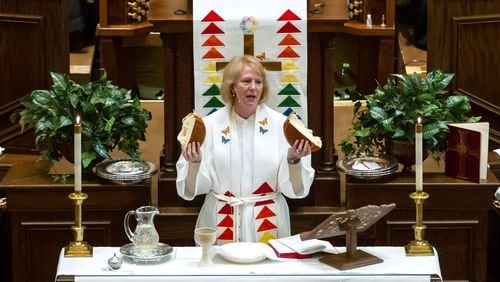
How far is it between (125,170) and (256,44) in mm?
885

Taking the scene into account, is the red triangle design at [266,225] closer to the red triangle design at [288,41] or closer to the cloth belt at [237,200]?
the cloth belt at [237,200]

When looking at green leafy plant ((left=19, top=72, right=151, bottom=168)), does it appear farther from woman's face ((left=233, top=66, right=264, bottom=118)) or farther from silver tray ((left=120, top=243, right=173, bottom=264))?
silver tray ((left=120, top=243, right=173, bottom=264))

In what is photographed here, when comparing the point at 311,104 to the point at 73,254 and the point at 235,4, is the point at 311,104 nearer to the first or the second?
the point at 235,4

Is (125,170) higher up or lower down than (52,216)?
higher up

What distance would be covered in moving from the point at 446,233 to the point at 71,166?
6.83 ft

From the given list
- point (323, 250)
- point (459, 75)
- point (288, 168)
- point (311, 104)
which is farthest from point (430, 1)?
point (323, 250)

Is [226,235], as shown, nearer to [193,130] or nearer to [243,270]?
[193,130]

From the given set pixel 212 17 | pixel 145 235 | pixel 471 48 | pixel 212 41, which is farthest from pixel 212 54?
pixel 471 48

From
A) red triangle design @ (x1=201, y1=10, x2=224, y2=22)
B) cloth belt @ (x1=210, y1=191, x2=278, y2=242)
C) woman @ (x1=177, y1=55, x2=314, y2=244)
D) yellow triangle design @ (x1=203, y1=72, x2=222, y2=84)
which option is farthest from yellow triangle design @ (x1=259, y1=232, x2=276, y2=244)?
red triangle design @ (x1=201, y1=10, x2=224, y2=22)

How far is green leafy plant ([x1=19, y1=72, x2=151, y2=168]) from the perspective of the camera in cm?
603

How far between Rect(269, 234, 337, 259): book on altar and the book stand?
0.05m

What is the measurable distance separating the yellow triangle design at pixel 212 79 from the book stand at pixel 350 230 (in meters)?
1.48

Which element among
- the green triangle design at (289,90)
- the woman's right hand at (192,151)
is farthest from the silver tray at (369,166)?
the woman's right hand at (192,151)

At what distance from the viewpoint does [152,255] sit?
4859 millimetres
